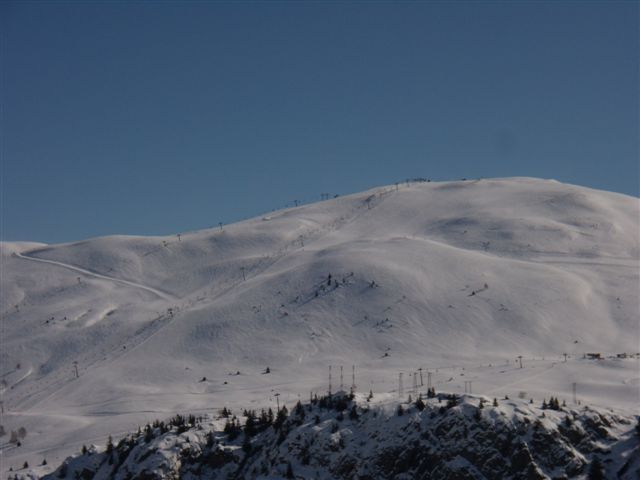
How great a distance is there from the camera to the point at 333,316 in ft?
259

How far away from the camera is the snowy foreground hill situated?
58.1 meters

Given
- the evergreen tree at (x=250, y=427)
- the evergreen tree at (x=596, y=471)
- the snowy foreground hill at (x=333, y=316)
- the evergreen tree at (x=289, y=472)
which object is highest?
the snowy foreground hill at (x=333, y=316)

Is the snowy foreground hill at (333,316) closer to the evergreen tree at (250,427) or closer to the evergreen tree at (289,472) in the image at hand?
the evergreen tree at (289,472)

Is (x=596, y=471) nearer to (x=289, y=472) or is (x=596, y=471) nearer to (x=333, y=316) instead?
(x=289, y=472)

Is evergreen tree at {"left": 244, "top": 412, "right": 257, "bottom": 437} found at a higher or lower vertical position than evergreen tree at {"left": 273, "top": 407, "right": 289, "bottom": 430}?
lower

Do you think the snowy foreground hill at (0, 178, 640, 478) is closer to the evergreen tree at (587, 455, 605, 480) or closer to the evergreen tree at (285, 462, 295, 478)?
the evergreen tree at (587, 455, 605, 480)

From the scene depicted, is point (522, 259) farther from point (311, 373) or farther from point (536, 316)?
point (311, 373)

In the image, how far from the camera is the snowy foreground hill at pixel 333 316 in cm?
5809

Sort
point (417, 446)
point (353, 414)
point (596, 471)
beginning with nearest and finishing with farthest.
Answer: point (596, 471) → point (417, 446) → point (353, 414)


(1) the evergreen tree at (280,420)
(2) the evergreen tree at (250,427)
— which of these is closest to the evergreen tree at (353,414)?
(1) the evergreen tree at (280,420)

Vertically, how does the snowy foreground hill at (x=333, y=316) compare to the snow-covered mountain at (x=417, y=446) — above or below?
above

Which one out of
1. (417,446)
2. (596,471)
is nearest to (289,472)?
(417,446)

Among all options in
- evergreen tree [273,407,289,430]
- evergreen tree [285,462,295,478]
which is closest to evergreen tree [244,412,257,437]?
evergreen tree [273,407,289,430]

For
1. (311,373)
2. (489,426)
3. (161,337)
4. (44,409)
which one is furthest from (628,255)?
(489,426)
